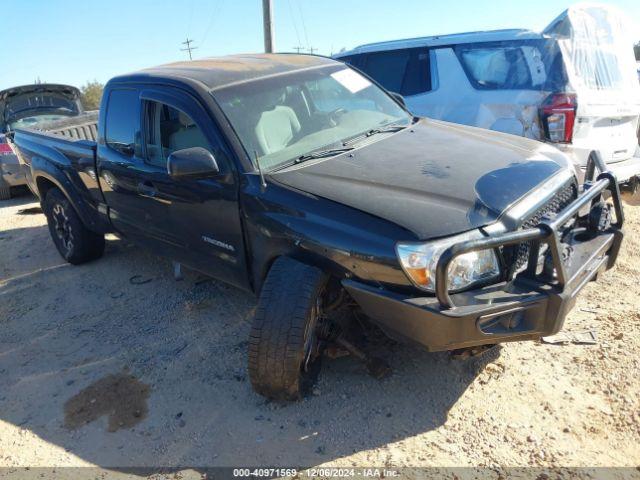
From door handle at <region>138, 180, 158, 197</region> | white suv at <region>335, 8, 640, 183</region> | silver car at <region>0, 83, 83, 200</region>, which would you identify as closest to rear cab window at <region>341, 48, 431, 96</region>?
white suv at <region>335, 8, 640, 183</region>

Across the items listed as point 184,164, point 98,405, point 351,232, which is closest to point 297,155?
point 184,164

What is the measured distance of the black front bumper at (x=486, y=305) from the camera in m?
2.26

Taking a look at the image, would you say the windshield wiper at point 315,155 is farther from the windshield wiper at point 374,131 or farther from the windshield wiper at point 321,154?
the windshield wiper at point 374,131

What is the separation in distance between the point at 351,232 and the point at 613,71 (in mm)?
4087

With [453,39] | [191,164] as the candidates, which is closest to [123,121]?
[191,164]

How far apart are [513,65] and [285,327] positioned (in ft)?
12.8

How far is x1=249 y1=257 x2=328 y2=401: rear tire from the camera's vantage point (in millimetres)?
2633

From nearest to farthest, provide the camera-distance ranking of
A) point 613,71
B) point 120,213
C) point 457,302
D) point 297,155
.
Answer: point 457,302
point 297,155
point 120,213
point 613,71

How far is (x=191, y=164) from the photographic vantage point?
2.94 metres

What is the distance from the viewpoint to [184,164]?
9.63 ft

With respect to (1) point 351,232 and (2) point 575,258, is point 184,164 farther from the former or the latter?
(2) point 575,258

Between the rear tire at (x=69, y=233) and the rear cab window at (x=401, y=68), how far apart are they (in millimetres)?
3778

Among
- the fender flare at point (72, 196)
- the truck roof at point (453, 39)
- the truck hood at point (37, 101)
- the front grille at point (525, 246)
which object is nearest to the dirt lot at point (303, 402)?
the front grille at point (525, 246)

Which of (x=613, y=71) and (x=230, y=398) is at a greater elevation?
(x=613, y=71)
